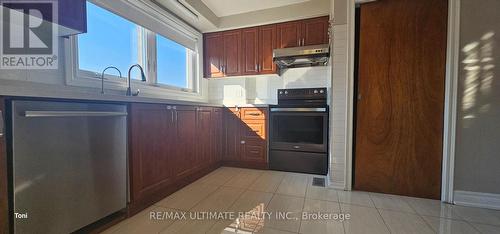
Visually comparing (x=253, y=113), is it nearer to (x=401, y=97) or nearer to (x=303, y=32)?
(x=303, y=32)

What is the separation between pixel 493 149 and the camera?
1.79m

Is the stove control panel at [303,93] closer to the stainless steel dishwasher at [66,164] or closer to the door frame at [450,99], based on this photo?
the door frame at [450,99]

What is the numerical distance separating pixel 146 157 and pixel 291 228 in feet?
4.23

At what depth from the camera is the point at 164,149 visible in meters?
1.95

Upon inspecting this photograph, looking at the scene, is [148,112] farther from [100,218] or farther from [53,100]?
[100,218]

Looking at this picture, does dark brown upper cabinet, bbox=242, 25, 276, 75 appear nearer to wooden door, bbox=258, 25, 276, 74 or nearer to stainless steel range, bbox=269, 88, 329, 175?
wooden door, bbox=258, 25, 276, 74

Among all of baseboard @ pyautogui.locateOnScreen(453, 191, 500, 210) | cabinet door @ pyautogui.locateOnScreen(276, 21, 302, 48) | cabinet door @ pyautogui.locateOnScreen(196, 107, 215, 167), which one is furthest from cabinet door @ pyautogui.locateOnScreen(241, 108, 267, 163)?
baseboard @ pyautogui.locateOnScreen(453, 191, 500, 210)

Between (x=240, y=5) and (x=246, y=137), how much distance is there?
1.93 meters

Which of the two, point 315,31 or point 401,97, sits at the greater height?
point 315,31

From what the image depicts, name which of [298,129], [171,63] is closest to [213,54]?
[171,63]

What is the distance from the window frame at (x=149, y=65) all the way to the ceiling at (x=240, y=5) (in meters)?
0.51

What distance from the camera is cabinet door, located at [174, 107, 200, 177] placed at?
7.05ft

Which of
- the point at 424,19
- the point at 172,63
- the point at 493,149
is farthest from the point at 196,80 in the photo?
the point at 493,149

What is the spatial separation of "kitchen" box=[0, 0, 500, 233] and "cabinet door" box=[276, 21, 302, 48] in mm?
20
